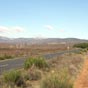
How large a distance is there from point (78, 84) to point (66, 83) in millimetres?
4666

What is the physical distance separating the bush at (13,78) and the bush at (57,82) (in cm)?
236

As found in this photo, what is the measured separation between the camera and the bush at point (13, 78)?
48.8ft

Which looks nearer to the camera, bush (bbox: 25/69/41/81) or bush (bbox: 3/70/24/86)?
bush (bbox: 3/70/24/86)

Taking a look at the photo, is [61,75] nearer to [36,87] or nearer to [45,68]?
[36,87]

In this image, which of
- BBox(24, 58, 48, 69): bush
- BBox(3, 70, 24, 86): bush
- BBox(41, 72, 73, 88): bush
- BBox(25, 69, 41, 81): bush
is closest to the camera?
BBox(41, 72, 73, 88): bush

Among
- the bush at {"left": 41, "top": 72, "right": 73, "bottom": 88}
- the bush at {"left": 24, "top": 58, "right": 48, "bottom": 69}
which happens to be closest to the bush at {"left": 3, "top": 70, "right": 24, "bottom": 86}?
the bush at {"left": 41, "top": 72, "right": 73, "bottom": 88}

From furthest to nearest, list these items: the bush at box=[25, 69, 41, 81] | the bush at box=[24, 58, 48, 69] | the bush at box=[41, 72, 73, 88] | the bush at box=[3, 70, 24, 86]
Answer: the bush at box=[24, 58, 48, 69] → the bush at box=[25, 69, 41, 81] → the bush at box=[3, 70, 24, 86] → the bush at box=[41, 72, 73, 88]

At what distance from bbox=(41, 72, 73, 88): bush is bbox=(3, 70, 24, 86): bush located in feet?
7.76

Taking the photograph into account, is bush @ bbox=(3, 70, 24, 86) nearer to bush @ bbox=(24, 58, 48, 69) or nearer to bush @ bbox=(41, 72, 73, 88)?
bush @ bbox=(41, 72, 73, 88)

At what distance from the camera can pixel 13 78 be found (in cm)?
1522

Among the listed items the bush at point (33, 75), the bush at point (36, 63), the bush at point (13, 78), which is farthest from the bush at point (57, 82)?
the bush at point (36, 63)

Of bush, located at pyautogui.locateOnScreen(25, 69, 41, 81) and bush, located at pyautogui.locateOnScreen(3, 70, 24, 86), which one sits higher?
bush, located at pyautogui.locateOnScreen(3, 70, 24, 86)

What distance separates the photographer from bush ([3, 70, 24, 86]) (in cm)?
1487

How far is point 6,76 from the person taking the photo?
48.9ft
